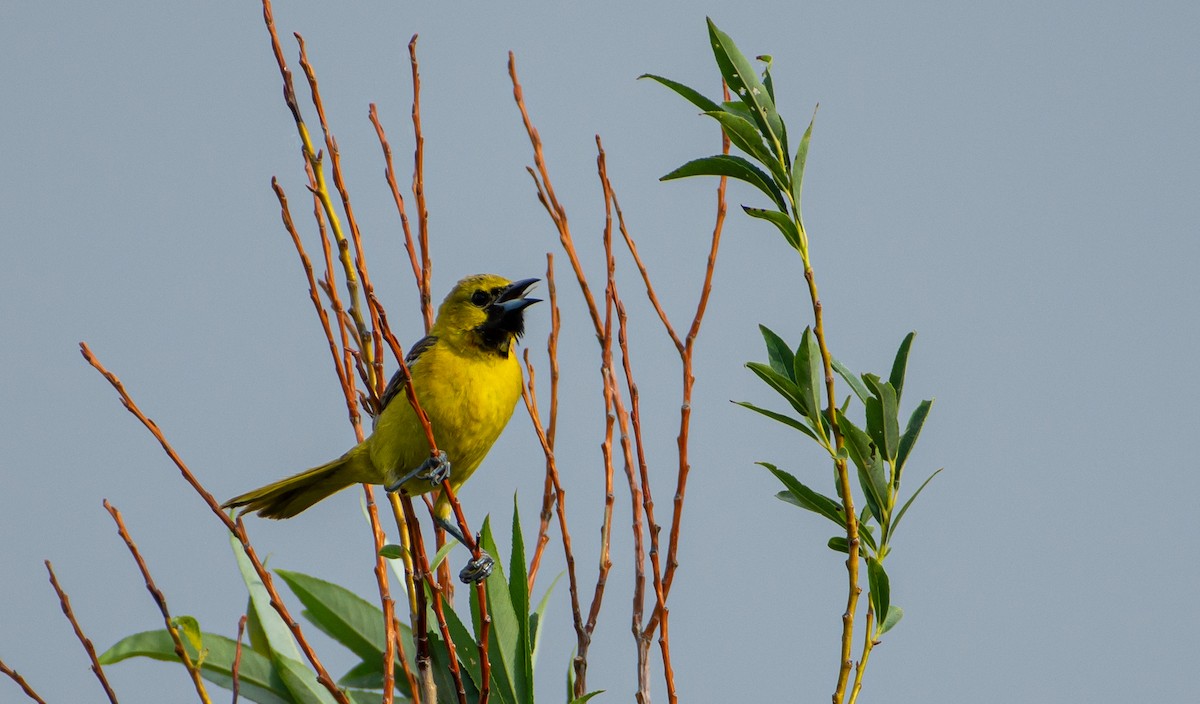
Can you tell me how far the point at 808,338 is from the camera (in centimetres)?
225

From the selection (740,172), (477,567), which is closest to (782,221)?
(740,172)

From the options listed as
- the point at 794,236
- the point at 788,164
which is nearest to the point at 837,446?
the point at 794,236

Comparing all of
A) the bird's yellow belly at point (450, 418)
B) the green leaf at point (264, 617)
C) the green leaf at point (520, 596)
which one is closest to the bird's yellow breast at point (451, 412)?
the bird's yellow belly at point (450, 418)

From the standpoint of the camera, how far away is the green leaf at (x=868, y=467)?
89.5 inches

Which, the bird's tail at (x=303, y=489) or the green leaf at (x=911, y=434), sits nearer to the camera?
the green leaf at (x=911, y=434)

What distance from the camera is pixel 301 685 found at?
2.96 m

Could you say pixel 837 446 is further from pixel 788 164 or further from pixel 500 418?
pixel 500 418

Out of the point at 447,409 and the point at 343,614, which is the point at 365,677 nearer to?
the point at 343,614

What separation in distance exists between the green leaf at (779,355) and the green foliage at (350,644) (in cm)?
77

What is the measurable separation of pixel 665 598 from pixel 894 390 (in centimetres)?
63

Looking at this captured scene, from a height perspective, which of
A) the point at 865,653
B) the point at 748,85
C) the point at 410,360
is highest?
the point at 410,360

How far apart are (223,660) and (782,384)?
5.30ft

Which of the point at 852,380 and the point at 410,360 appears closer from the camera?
the point at 852,380

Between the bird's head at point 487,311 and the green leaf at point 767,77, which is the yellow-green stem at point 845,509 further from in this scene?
the bird's head at point 487,311
